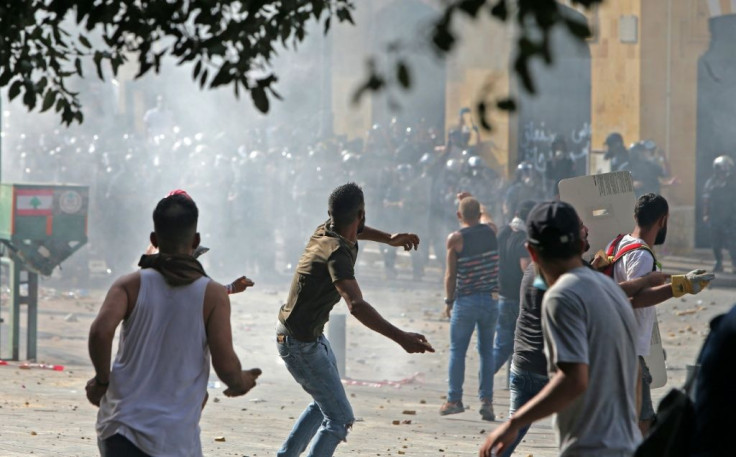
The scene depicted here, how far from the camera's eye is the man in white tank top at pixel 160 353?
416 centimetres

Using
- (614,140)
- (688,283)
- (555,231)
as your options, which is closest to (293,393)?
(688,283)

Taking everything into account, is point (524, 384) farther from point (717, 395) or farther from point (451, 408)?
point (451, 408)

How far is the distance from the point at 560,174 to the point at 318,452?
50.7ft

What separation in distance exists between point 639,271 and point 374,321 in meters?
1.19

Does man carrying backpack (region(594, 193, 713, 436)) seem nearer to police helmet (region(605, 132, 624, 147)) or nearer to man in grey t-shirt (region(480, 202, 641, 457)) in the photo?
man in grey t-shirt (region(480, 202, 641, 457))

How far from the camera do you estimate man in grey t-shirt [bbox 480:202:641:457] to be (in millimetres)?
3811

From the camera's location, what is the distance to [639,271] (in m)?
5.77

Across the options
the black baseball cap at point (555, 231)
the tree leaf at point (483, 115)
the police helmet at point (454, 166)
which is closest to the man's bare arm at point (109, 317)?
the black baseball cap at point (555, 231)

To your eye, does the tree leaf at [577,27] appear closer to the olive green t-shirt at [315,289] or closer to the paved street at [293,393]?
the olive green t-shirt at [315,289]

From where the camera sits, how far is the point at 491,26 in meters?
24.2

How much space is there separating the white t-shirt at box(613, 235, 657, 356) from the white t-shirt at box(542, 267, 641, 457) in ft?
6.00

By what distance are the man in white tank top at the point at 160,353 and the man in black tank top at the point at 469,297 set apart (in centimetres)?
505

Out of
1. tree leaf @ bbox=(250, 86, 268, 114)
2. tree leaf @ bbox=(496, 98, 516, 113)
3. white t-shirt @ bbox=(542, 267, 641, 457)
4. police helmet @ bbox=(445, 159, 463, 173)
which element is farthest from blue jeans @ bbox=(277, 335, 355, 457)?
police helmet @ bbox=(445, 159, 463, 173)

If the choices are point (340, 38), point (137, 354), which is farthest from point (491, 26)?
point (137, 354)
